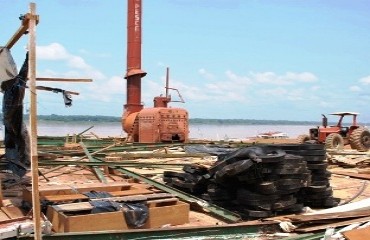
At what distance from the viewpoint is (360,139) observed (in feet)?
65.9

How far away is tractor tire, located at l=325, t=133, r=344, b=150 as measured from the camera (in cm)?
1942

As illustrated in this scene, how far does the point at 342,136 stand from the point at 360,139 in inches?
55.2

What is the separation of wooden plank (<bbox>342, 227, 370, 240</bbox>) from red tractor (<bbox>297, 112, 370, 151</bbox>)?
1419 centimetres

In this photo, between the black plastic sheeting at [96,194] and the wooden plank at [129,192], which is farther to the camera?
the wooden plank at [129,192]

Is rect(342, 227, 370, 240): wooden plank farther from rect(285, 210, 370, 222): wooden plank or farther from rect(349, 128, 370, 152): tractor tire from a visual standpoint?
rect(349, 128, 370, 152): tractor tire

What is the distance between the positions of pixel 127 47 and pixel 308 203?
17911 millimetres

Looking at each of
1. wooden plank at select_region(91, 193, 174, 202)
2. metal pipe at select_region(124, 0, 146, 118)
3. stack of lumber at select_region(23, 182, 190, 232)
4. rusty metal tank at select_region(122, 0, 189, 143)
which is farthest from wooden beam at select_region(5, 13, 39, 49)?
metal pipe at select_region(124, 0, 146, 118)

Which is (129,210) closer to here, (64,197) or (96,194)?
(96,194)

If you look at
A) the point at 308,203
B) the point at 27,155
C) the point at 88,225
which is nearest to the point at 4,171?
the point at 27,155

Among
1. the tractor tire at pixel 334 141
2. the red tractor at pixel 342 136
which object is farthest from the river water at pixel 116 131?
the tractor tire at pixel 334 141

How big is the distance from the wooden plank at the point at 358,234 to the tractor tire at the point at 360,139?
50.8 feet

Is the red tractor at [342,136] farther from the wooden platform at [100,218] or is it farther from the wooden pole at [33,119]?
the wooden pole at [33,119]

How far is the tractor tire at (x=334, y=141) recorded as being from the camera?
19.4 metres

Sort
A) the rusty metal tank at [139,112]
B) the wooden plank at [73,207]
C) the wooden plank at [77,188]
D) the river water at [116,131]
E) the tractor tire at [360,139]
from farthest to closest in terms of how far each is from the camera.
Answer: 1. the river water at [116,131]
2. the rusty metal tank at [139,112]
3. the tractor tire at [360,139]
4. the wooden plank at [77,188]
5. the wooden plank at [73,207]
